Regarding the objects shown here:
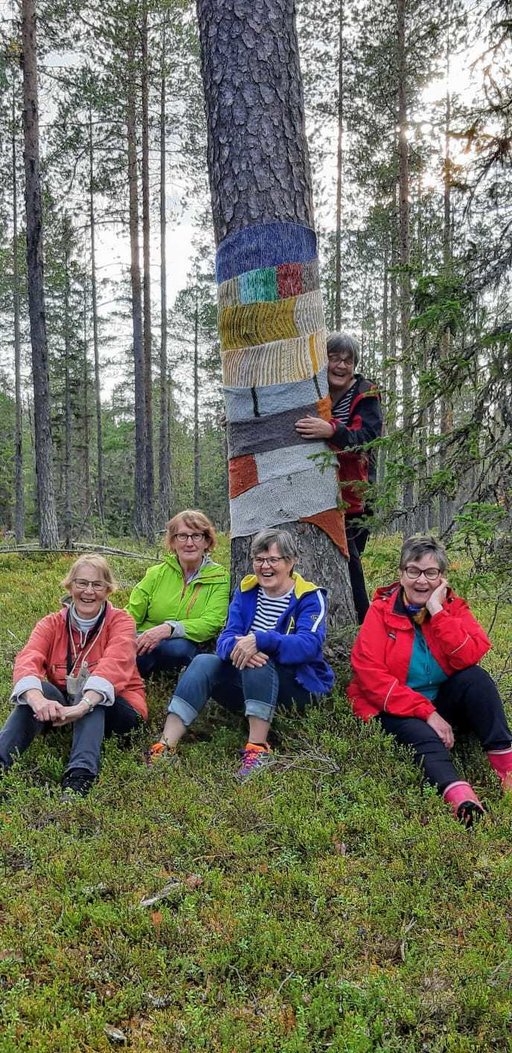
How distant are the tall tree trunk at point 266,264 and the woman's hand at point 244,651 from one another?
2.20ft

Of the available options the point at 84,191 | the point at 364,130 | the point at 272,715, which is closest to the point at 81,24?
the point at 84,191

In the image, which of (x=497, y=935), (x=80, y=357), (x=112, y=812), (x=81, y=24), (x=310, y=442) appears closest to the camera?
(x=497, y=935)

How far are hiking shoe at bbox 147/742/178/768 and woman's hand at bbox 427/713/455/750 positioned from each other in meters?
1.39

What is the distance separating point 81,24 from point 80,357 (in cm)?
1606

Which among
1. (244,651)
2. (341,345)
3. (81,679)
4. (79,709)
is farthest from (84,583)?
(341,345)

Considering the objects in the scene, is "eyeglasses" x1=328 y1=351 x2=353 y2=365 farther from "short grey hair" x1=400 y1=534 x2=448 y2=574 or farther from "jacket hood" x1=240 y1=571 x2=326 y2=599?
"jacket hood" x1=240 y1=571 x2=326 y2=599

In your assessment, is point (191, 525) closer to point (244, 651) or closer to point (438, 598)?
point (244, 651)

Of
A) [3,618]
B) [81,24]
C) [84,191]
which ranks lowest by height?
[3,618]

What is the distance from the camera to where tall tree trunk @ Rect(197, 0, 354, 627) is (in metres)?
3.92

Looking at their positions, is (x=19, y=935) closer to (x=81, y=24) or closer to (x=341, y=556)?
(x=341, y=556)

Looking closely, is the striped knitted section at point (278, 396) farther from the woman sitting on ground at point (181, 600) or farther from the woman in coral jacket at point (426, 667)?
the woman in coral jacket at point (426, 667)

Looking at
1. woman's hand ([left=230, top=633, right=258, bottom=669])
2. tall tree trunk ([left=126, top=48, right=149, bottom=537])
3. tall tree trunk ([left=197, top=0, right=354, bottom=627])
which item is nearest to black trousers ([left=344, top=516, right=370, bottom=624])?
A: tall tree trunk ([left=197, top=0, right=354, bottom=627])

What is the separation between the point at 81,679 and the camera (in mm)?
3996

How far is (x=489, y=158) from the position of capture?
12.0 ft
